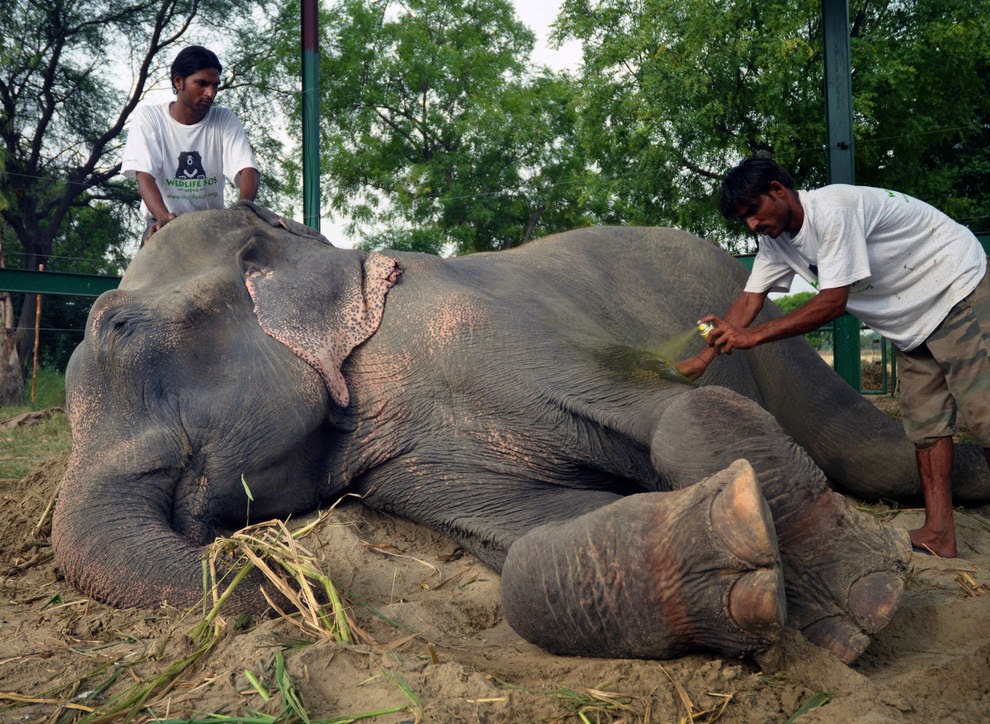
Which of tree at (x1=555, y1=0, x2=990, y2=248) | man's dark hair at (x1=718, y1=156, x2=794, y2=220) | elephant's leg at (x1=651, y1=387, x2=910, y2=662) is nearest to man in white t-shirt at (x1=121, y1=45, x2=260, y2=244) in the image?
man's dark hair at (x1=718, y1=156, x2=794, y2=220)

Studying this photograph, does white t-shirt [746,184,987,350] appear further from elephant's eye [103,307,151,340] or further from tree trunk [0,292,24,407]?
tree trunk [0,292,24,407]

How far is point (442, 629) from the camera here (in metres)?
2.34

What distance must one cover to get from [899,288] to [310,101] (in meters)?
4.87

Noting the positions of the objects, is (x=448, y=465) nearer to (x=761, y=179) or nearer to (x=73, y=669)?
(x=73, y=669)

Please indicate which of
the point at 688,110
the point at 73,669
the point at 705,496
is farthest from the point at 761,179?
the point at 688,110

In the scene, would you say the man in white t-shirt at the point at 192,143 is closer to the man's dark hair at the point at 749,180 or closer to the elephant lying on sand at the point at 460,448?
the elephant lying on sand at the point at 460,448

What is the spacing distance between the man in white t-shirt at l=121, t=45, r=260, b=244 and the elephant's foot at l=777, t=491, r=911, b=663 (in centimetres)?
290

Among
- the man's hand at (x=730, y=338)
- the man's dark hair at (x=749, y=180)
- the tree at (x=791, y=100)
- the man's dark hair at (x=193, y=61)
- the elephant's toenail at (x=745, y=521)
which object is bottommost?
the elephant's toenail at (x=745, y=521)

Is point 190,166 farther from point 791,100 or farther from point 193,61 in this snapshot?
point 791,100

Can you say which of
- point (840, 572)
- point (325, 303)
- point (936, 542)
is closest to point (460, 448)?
point (325, 303)

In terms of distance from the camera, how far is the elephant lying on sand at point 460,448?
1.94 m

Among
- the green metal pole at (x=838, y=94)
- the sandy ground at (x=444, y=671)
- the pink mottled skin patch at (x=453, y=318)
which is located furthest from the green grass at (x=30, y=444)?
the green metal pole at (x=838, y=94)

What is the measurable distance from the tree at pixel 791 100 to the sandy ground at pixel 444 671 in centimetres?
1305

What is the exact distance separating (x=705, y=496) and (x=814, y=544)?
44 centimetres
